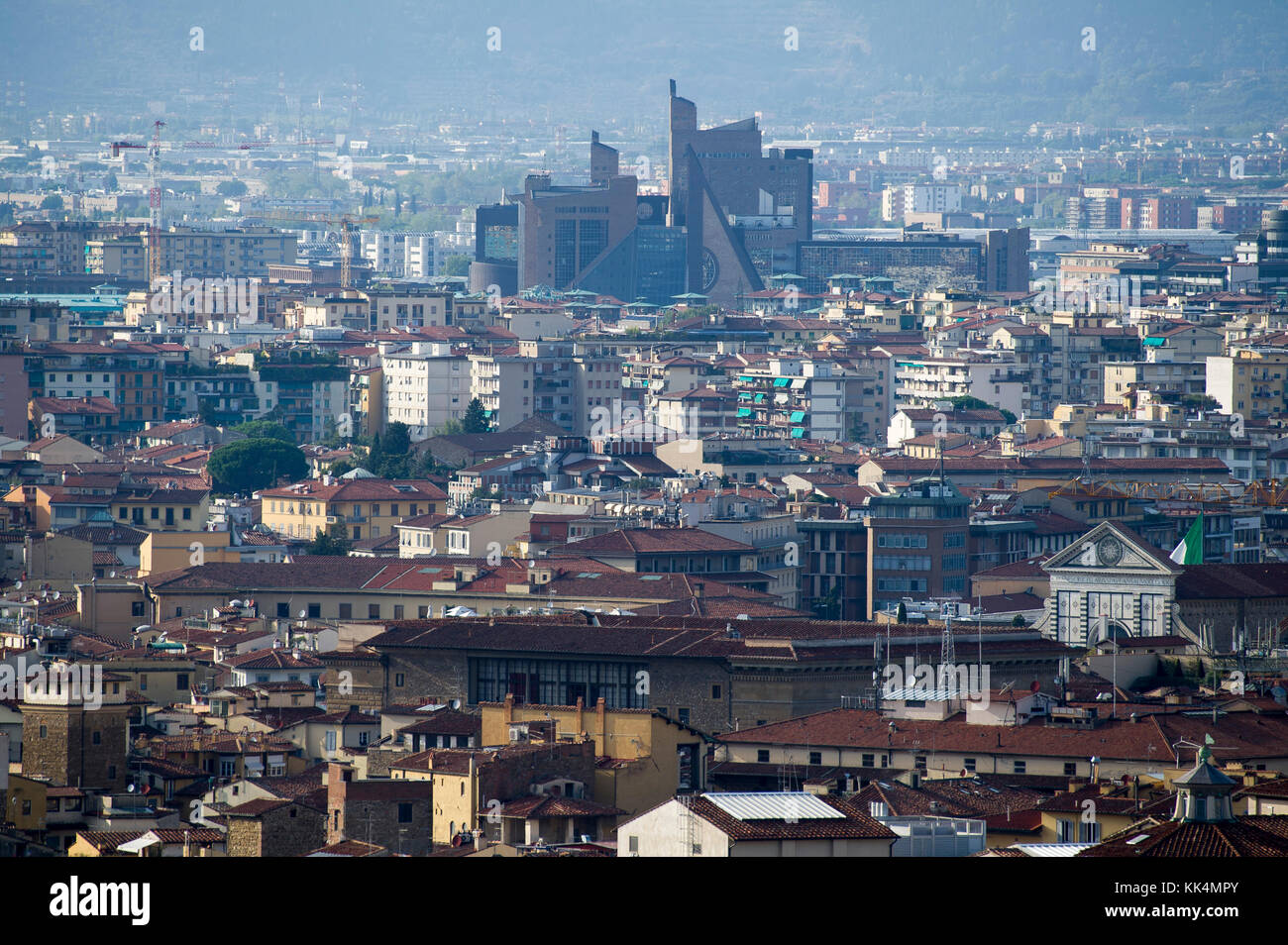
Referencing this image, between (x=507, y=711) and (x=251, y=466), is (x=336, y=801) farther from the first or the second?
(x=251, y=466)

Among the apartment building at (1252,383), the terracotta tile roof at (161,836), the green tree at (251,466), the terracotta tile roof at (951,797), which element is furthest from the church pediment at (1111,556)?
the apartment building at (1252,383)

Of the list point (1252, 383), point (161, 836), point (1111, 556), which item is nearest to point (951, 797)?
point (161, 836)

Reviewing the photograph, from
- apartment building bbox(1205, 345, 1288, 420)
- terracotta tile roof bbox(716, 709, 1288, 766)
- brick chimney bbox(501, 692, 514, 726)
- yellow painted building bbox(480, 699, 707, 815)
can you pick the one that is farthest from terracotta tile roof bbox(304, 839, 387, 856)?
apartment building bbox(1205, 345, 1288, 420)

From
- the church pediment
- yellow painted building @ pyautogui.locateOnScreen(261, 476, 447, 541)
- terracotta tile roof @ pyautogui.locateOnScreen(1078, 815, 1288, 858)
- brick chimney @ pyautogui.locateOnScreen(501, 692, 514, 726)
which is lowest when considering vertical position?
yellow painted building @ pyautogui.locateOnScreen(261, 476, 447, 541)

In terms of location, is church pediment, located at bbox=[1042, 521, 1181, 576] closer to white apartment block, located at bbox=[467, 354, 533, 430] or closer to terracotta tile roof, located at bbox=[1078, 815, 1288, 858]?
terracotta tile roof, located at bbox=[1078, 815, 1288, 858]

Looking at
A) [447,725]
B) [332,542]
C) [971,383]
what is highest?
[447,725]

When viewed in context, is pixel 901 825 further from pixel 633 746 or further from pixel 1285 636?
pixel 1285 636
